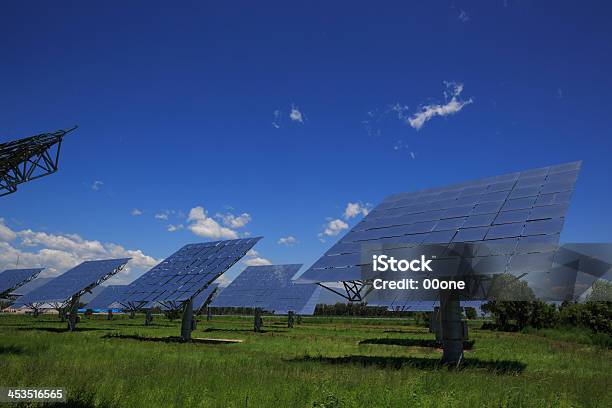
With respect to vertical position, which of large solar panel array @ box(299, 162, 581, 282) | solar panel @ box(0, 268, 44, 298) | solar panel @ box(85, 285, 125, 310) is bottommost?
solar panel @ box(85, 285, 125, 310)

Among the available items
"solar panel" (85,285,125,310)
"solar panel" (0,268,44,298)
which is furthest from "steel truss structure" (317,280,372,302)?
"solar panel" (0,268,44,298)

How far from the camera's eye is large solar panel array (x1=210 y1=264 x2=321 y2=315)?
5552 cm

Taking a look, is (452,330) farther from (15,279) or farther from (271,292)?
(15,279)

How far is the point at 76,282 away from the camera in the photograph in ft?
193

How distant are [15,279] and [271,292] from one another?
60506 mm

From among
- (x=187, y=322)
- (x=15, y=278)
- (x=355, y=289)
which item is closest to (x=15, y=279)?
(x=15, y=278)

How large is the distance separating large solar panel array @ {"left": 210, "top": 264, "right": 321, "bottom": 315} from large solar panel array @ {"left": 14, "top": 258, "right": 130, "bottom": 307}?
1436 cm

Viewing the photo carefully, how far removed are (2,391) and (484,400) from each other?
11.3 meters

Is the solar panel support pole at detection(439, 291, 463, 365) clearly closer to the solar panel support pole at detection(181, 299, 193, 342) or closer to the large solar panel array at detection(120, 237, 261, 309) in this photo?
the large solar panel array at detection(120, 237, 261, 309)

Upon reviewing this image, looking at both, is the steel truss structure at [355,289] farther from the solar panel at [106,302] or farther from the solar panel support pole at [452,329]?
the solar panel at [106,302]

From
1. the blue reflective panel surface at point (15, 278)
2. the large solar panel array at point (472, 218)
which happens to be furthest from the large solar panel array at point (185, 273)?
the blue reflective panel surface at point (15, 278)

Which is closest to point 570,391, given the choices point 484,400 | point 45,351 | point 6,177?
point 484,400

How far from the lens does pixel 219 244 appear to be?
138 ft

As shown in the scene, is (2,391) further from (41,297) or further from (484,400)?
(41,297)
